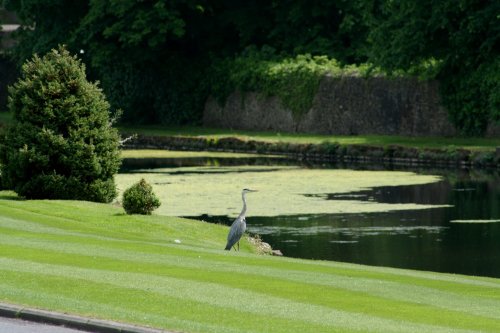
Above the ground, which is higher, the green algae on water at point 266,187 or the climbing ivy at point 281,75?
the climbing ivy at point 281,75

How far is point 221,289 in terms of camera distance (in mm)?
19672

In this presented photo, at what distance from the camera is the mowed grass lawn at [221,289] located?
17.3 meters

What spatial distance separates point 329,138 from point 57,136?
32730 millimetres

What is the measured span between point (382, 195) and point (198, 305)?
92.4 ft

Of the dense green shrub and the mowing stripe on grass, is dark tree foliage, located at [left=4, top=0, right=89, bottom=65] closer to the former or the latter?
the dense green shrub

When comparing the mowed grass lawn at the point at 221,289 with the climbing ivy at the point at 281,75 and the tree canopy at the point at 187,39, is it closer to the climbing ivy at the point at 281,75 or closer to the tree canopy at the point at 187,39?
Answer: the tree canopy at the point at 187,39

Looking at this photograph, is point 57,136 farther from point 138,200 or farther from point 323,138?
point 323,138

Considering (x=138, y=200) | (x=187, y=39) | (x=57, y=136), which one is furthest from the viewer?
(x=187, y=39)

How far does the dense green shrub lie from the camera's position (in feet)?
123

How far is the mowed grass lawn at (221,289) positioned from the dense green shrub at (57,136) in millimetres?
9825

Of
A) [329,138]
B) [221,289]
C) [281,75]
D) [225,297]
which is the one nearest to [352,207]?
[221,289]

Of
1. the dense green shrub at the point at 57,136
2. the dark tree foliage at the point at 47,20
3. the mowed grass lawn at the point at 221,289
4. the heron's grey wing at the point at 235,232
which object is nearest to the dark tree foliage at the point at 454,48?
the dark tree foliage at the point at 47,20

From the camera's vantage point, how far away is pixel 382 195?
1802 inches

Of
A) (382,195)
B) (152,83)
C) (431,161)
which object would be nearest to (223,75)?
(152,83)
